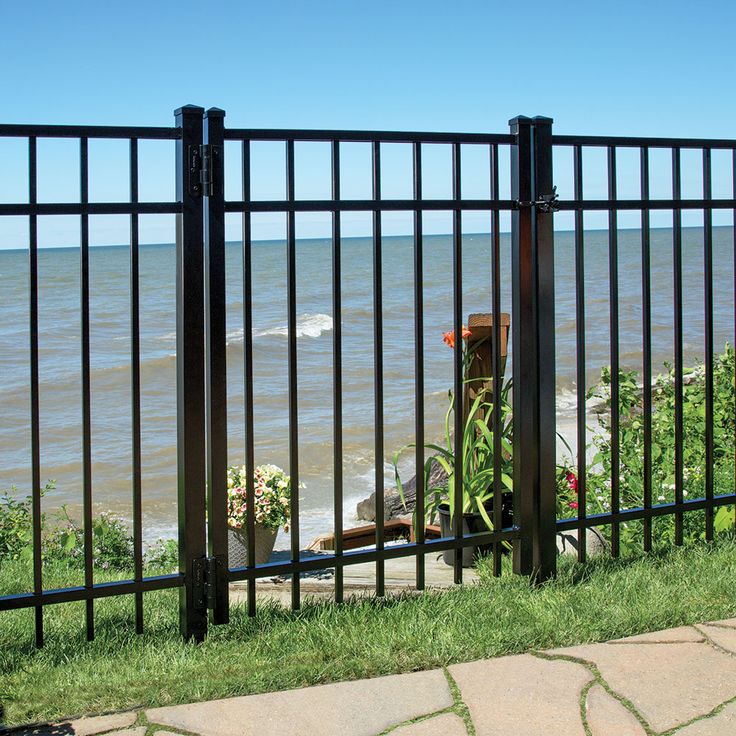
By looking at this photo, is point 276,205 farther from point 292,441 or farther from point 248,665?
point 248,665

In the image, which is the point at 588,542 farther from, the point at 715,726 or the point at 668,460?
the point at 715,726

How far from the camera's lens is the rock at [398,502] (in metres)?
6.84

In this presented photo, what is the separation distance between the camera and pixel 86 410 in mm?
2840

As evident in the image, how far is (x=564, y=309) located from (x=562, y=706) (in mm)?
22745

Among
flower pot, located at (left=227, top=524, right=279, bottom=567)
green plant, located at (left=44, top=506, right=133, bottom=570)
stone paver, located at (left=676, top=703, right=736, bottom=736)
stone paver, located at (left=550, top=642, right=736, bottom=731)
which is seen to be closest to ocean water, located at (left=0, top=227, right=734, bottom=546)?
flower pot, located at (left=227, top=524, right=279, bottom=567)

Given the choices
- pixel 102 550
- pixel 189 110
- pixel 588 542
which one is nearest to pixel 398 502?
pixel 102 550

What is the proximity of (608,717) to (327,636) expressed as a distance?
92 centimetres

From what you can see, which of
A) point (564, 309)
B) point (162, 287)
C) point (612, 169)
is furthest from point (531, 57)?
point (612, 169)

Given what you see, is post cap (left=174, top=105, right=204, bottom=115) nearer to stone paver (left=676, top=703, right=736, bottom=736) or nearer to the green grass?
the green grass

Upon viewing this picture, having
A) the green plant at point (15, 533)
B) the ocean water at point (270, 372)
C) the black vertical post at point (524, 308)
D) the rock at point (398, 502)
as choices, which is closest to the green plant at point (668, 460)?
the black vertical post at point (524, 308)

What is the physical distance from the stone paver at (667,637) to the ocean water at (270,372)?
3.98m

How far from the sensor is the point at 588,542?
419 cm

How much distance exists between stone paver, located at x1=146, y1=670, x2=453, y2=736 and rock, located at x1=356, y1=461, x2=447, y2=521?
4052 mm

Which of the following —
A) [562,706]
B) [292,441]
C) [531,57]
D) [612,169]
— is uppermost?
[531,57]
